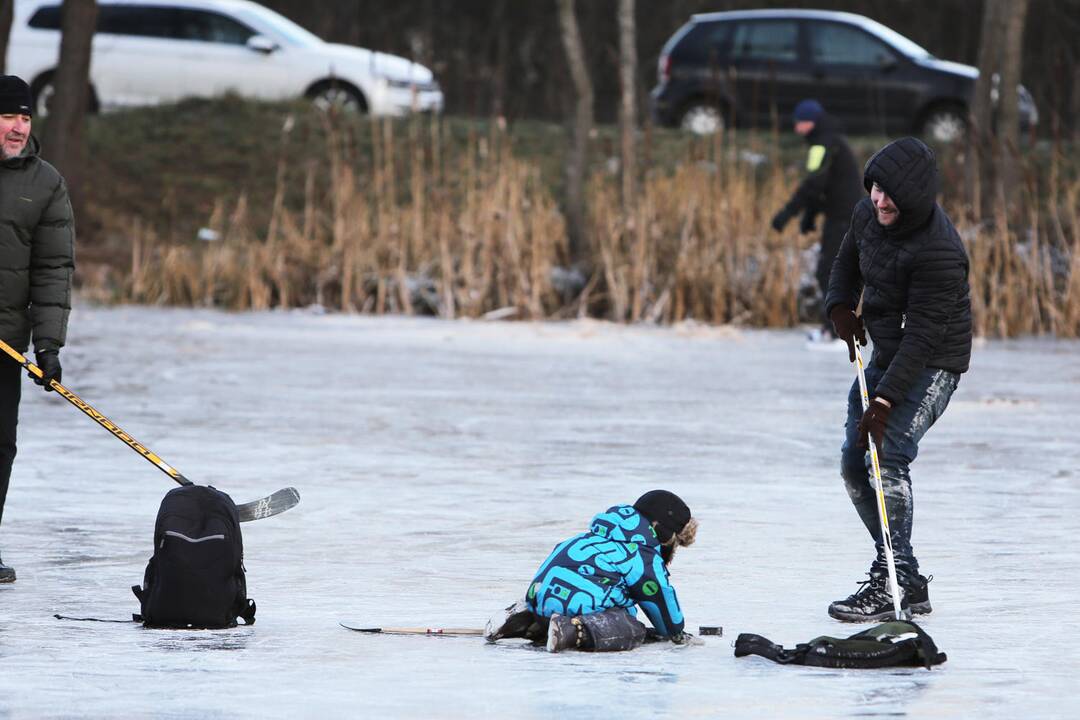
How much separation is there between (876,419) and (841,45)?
19535mm

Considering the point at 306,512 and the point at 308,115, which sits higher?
the point at 308,115

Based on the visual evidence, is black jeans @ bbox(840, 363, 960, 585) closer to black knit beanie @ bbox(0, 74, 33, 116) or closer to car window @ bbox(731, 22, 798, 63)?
black knit beanie @ bbox(0, 74, 33, 116)

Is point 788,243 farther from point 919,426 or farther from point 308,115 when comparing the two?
point 919,426

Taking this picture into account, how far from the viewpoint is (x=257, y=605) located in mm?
5969

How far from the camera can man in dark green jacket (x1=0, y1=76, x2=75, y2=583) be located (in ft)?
20.9

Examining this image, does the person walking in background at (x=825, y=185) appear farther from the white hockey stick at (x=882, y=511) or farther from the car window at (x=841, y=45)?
the car window at (x=841, y=45)

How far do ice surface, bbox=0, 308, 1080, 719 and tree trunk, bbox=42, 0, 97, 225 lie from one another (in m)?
6.75

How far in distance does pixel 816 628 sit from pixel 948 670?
66 centimetres

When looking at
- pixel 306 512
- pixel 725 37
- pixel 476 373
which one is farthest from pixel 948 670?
pixel 725 37

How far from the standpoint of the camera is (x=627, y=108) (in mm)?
19562

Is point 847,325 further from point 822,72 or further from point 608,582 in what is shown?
point 822,72

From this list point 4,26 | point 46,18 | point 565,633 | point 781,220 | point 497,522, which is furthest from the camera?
point 46,18

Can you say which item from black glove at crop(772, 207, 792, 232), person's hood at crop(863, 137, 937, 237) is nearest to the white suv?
black glove at crop(772, 207, 792, 232)

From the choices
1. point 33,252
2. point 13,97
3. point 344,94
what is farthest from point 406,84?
point 13,97
